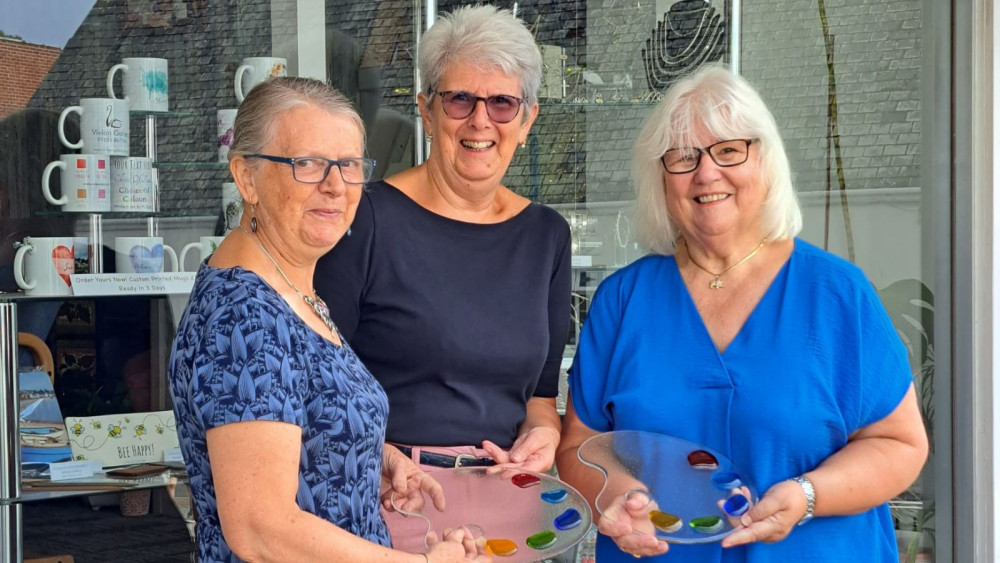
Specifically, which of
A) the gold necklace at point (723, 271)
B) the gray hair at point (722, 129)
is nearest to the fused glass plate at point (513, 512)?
the gold necklace at point (723, 271)

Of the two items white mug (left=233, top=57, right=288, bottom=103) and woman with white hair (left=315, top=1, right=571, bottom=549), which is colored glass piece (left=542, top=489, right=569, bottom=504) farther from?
white mug (left=233, top=57, right=288, bottom=103)

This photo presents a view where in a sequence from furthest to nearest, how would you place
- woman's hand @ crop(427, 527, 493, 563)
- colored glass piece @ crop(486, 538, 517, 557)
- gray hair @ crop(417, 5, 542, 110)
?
gray hair @ crop(417, 5, 542, 110) → colored glass piece @ crop(486, 538, 517, 557) → woman's hand @ crop(427, 527, 493, 563)

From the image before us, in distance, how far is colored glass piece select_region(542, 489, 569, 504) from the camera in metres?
1.88

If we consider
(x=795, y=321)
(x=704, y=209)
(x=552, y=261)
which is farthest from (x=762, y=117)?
(x=552, y=261)

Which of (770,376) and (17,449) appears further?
(17,449)

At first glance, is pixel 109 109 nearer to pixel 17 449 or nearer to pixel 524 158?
pixel 17 449

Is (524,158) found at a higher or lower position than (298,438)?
higher

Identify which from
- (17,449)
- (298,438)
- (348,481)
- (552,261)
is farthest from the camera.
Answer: (17,449)

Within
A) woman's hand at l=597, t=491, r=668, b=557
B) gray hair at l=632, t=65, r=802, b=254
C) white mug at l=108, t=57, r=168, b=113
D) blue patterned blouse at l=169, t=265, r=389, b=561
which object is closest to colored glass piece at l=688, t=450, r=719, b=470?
woman's hand at l=597, t=491, r=668, b=557

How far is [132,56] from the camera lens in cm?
301

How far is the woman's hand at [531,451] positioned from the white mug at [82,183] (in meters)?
1.43

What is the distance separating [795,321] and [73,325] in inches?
74.4

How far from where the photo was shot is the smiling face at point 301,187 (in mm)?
1622

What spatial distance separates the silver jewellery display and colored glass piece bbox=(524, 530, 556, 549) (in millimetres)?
2009
